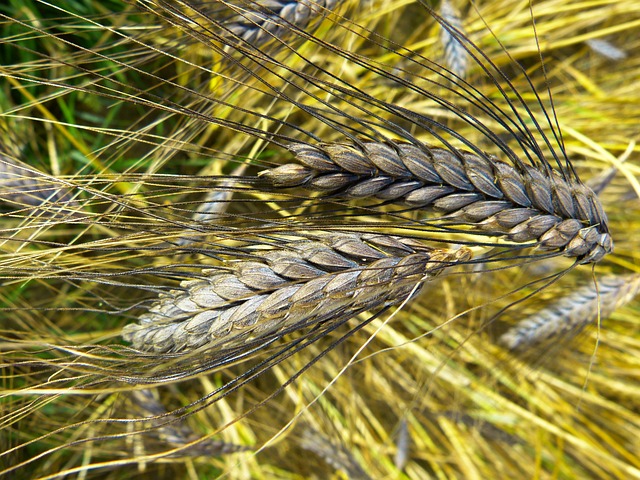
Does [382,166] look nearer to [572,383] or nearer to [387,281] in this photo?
[387,281]

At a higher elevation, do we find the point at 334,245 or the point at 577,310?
the point at 334,245

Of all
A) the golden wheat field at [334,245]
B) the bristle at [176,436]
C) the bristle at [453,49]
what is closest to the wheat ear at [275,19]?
the golden wheat field at [334,245]

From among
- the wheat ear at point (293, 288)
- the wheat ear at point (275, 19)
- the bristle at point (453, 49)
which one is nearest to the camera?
the wheat ear at point (293, 288)

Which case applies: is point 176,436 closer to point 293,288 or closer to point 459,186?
point 293,288

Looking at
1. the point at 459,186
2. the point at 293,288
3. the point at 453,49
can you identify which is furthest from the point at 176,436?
the point at 453,49

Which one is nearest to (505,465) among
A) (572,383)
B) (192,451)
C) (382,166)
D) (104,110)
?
(572,383)

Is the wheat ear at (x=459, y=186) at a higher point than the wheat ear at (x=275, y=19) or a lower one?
lower

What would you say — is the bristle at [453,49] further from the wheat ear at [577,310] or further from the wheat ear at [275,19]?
the wheat ear at [577,310]

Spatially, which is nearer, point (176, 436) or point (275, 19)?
point (275, 19)
